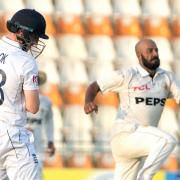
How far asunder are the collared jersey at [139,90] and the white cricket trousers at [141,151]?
0.46 ft

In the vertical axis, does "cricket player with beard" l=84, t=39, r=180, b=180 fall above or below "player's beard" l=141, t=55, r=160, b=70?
below

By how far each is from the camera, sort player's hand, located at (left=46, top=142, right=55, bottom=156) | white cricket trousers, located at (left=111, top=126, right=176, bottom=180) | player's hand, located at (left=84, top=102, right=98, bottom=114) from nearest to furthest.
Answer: player's hand, located at (left=84, top=102, right=98, bottom=114) < white cricket trousers, located at (left=111, top=126, right=176, bottom=180) < player's hand, located at (left=46, top=142, right=55, bottom=156)

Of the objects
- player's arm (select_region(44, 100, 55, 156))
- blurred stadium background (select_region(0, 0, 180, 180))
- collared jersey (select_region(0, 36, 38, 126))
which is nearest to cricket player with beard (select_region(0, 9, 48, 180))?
collared jersey (select_region(0, 36, 38, 126))

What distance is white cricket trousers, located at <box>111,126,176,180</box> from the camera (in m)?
7.62

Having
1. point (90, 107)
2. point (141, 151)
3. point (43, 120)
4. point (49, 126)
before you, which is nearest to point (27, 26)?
point (90, 107)

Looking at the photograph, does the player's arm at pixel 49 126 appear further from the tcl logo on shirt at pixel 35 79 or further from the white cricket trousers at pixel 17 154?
the tcl logo on shirt at pixel 35 79

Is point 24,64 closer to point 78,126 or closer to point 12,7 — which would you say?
point 78,126

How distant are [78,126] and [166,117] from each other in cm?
157

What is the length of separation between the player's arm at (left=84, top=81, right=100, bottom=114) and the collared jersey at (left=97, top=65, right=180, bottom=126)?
0.20 ft

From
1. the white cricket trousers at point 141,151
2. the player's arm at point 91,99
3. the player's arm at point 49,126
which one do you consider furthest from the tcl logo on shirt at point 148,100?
the player's arm at point 49,126

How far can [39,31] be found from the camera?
554 cm

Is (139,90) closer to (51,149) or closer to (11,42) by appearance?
(51,149)

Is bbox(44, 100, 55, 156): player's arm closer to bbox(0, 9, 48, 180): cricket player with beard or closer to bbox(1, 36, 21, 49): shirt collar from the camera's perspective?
bbox(0, 9, 48, 180): cricket player with beard

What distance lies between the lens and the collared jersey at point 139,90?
790 cm
